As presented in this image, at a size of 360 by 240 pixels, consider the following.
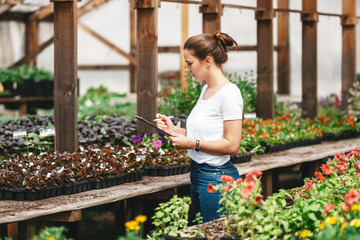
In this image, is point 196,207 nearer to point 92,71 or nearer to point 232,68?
point 232,68

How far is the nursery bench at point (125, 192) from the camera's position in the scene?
3564 millimetres

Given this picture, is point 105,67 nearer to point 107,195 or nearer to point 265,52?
point 265,52

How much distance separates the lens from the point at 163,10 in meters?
14.0

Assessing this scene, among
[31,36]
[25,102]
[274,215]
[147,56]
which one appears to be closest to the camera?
[274,215]

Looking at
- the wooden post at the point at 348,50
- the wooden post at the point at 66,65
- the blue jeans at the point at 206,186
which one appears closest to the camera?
the blue jeans at the point at 206,186

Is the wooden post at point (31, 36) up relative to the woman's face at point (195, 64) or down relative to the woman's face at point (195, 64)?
up

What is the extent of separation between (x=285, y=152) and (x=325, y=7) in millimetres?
6817

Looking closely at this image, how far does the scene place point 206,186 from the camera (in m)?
3.42

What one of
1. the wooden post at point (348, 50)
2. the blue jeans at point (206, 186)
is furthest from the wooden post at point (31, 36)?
the blue jeans at point (206, 186)

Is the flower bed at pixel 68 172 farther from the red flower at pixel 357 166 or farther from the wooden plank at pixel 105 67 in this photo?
the wooden plank at pixel 105 67

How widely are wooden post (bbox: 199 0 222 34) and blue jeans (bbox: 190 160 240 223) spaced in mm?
3139

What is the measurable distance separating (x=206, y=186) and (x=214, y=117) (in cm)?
39

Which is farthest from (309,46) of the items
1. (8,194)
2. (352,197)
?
(352,197)

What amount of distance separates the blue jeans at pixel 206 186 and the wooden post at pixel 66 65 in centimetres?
165
